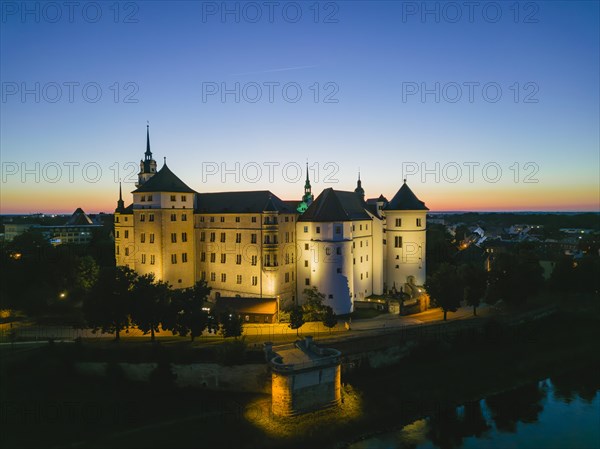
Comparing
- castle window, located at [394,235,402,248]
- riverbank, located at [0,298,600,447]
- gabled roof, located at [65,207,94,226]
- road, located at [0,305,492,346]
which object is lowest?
riverbank, located at [0,298,600,447]

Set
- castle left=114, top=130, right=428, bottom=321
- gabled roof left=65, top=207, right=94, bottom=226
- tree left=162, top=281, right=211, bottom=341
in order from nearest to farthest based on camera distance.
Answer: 1. tree left=162, top=281, right=211, bottom=341
2. castle left=114, top=130, right=428, bottom=321
3. gabled roof left=65, top=207, right=94, bottom=226

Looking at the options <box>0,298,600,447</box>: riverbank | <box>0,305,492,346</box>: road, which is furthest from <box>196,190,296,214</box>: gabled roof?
<box>0,298,600,447</box>: riverbank

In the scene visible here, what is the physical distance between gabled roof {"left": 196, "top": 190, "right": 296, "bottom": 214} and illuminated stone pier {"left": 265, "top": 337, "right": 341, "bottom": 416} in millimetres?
18222

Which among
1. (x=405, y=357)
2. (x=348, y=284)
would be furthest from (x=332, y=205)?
(x=405, y=357)

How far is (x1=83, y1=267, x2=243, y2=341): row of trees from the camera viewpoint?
34.3 meters

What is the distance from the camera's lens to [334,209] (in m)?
45.5

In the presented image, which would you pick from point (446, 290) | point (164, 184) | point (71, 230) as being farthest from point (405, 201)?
point (71, 230)

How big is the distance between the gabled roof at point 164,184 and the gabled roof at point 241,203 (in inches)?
92.4

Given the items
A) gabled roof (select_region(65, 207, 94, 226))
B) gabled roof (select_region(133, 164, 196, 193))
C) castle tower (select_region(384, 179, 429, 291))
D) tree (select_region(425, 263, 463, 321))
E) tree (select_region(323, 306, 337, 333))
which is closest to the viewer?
tree (select_region(323, 306, 337, 333))

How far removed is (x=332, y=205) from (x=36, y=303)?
29368mm

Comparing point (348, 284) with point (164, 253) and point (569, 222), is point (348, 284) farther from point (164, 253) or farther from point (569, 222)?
point (569, 222)

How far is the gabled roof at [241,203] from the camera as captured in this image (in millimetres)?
46406

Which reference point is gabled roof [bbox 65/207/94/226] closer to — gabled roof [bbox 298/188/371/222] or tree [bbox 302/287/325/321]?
gabled roof [bbox 298/188/371/222]

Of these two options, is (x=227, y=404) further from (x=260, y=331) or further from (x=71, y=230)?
(x=71, y=230)
